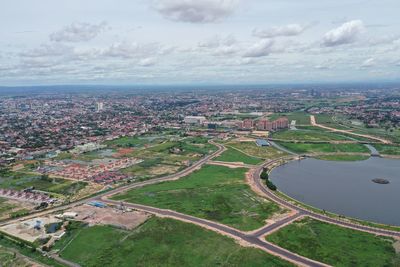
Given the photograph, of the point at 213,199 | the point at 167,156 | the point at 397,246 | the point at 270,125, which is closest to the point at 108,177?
the point at 167,156

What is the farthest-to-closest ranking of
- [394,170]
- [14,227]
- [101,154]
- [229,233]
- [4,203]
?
[101,154] < [394,170] < [4,203] < [14,227] < [229,233]

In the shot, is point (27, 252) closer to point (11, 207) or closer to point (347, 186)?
point (11, 207)

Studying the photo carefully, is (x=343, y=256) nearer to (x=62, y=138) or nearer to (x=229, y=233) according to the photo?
(x=229, y=233)

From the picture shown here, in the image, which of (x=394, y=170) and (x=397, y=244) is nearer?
(x=397, y=244)

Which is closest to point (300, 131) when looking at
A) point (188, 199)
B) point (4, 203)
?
point (188, 199)

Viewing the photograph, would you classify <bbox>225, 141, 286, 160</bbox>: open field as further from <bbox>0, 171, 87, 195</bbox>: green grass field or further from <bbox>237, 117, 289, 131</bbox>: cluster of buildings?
<bbox>0, 171, 87, 195</bbox>: green grass field

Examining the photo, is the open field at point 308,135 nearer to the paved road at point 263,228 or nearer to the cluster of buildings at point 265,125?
the cluster of buildings at point 265,125

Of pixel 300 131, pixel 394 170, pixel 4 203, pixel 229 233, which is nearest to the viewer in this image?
pixel 229 233
